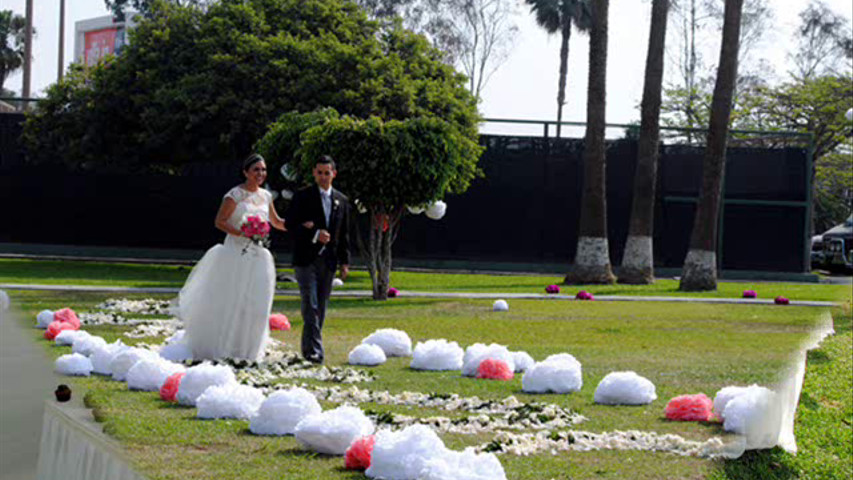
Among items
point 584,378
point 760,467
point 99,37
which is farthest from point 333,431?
point 99,37

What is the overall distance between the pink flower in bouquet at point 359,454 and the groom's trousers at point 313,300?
16.5 feet

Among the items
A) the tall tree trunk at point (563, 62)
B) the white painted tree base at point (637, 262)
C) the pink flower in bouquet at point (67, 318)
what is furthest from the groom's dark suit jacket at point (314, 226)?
the tall tree trunk at point (563, 62)

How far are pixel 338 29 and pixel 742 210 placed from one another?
14.6 metres

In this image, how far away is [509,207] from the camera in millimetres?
36312

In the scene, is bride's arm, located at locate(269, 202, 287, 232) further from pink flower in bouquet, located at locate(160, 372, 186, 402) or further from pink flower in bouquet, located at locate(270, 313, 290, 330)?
pink flower in bouquet, located at locate(270, 313, 290, 330)

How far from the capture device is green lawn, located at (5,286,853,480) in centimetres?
612

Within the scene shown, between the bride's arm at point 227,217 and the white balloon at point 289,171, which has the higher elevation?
the white balloon at point 289,171

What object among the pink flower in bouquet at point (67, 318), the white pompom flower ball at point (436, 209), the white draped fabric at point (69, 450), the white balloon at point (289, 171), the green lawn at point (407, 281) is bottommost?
the green lawn at point (407, 281)

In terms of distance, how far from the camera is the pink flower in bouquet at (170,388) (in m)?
8.23

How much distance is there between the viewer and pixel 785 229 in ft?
124

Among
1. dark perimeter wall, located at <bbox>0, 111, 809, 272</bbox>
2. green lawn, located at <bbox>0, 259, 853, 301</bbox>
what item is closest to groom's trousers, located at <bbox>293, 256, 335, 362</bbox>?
green lawn, located at <bbox>0, 259, 853, 301</bbox>

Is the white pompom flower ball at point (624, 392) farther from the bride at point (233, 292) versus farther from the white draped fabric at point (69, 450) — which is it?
the white draped fabric at point (69, 450)

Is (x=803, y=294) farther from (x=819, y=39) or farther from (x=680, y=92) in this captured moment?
(x=680, y=92)

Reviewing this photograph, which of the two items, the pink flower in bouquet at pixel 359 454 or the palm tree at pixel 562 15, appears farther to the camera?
the palm tree at pixel 562 15
